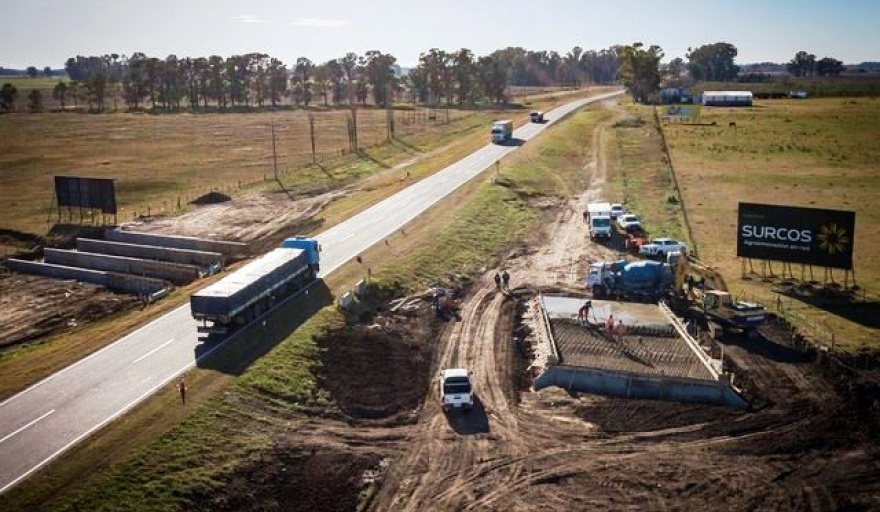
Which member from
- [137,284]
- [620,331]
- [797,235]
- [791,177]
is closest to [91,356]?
[137,284]

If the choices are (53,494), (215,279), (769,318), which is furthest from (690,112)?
(53,494)

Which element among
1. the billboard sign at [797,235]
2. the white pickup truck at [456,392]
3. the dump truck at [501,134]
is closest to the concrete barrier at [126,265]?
the white pickup truck at [456,392]

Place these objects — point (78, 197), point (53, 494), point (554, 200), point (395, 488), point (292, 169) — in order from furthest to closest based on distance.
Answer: point (292, 169) → point (554, 200) → point (78, 197) → point (395, 488) → point (53, 494)

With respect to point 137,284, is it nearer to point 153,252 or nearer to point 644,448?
point 153,252

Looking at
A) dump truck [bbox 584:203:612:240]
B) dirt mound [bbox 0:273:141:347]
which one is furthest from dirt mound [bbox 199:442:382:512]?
dump truck [bbox 584:203:612:240]

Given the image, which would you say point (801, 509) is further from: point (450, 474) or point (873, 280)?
point (873, 280)

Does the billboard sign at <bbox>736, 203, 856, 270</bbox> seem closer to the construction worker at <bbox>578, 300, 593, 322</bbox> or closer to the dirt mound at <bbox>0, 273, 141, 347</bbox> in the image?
the construction worker at <bbox>578, 300, 593, 322</bbox>

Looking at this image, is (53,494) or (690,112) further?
(690,112)
